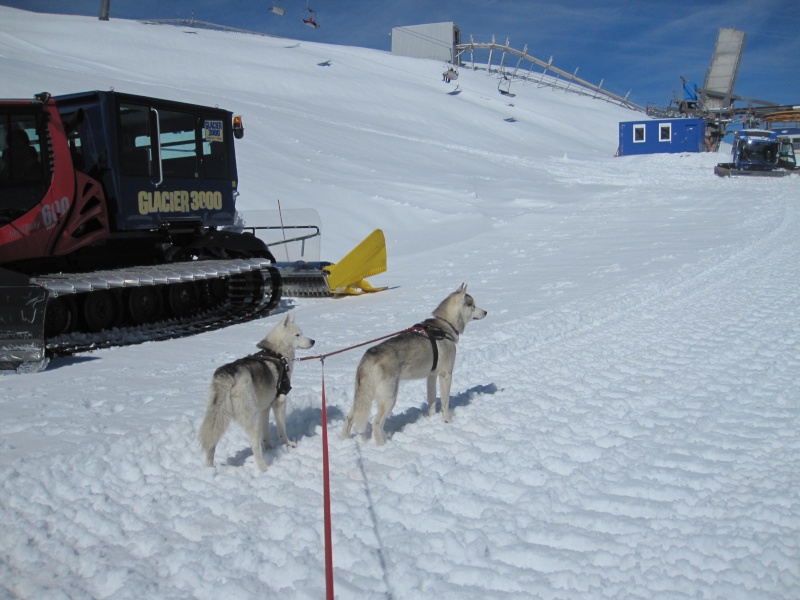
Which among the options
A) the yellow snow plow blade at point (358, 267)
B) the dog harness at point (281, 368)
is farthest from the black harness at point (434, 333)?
the yellow snow plow blade at point (358, 267)

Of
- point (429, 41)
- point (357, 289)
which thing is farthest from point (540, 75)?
point (357, 289)

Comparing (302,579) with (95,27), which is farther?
(95,27)

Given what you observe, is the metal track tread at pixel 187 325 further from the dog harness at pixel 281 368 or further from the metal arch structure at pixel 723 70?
the metal arch structure at pixel 723 70

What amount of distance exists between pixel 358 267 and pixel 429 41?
196 ft

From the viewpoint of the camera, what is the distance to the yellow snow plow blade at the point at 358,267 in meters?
12.6

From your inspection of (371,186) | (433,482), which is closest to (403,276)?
(371,186)

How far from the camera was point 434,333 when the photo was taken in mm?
6156

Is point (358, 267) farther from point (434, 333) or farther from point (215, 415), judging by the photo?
point (215, 415)

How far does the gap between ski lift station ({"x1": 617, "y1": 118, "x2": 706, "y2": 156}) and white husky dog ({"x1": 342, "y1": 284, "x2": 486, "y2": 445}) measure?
1753 inches

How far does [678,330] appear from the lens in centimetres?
929

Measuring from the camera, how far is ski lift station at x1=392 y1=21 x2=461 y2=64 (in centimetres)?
6644

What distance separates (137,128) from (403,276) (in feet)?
21.4

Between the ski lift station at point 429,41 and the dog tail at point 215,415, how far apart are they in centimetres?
6592

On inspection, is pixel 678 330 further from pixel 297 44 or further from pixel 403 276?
pixel 297 44
